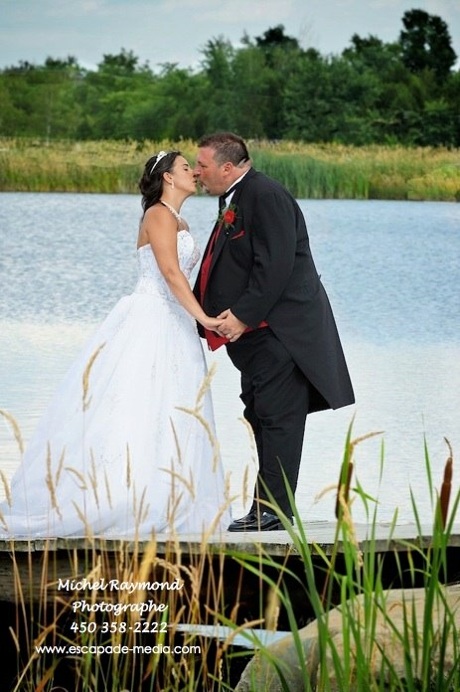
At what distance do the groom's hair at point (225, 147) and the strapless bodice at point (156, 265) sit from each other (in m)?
0.24

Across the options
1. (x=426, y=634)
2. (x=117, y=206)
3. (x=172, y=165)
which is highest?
(x=172, y=165)

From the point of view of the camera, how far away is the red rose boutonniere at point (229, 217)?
4508mm

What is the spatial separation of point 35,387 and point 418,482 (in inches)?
117

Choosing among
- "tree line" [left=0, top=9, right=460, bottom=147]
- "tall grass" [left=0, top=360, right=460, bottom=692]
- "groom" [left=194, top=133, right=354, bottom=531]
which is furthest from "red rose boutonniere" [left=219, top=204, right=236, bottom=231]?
"tree line" [left=0, top=9, right=460, bottom=147]

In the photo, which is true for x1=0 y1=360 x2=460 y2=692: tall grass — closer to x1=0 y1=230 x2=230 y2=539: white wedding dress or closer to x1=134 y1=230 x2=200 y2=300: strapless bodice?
x1=0 y1=230 x2=230 y2=539: white wedding dress

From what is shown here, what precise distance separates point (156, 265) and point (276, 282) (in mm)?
370

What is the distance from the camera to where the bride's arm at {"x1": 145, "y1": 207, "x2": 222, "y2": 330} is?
4.51m

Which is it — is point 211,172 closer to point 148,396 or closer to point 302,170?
point 148,396

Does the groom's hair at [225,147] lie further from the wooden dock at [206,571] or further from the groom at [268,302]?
the wooden dock at [206,571]

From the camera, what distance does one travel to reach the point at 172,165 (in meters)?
4.57

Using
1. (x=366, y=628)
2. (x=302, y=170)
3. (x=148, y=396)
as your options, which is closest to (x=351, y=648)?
(x=366, y=628)

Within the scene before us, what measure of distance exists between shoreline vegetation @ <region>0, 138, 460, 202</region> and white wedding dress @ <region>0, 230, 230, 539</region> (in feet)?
62.4

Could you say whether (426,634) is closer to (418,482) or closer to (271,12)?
(418,482)

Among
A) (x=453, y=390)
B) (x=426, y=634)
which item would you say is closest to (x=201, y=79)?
(x=453, y=390)
